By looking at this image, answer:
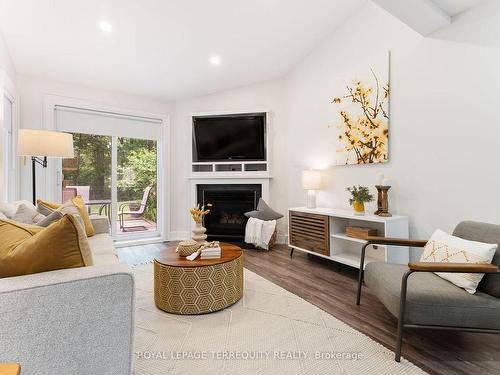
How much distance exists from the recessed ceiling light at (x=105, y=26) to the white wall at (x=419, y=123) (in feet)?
8.75

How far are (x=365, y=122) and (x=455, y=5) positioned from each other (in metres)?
1.30

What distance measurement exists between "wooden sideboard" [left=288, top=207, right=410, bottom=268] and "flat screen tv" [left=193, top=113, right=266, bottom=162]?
1.42 meters

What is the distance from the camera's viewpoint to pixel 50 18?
9.34 ft

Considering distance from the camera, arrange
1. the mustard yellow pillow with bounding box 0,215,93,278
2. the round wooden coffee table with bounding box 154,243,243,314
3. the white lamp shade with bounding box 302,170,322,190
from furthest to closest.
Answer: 1. the white lamp shade with bounding box 302,170,322,190
2. the round wooden coffee table with bounding box 154,243,243,314
3. the mustard yellow pillow with bounding box 0,215,93,278

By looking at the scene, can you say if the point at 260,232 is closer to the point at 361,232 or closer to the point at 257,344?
the point at 361,232

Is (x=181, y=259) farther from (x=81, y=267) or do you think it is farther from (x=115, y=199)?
(x=115, y=199)

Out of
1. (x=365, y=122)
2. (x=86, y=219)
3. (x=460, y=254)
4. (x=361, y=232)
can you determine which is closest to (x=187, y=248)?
(x=86, y=219)

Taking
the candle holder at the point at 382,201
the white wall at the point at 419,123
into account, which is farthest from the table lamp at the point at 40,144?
the candle holder at the point at 382,201

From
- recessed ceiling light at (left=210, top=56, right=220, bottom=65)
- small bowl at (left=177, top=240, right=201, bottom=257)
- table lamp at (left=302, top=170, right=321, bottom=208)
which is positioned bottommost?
small bowl at (left=177, top=240, right=201, bottom=257)

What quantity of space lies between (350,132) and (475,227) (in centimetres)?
186

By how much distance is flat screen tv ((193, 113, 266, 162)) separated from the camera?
472cm

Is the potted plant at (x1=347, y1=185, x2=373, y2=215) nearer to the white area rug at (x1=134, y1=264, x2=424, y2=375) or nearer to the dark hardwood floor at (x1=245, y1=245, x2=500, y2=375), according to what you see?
the dark hardwood floor at (x1=245, y1=245, x2=500, y2=375)

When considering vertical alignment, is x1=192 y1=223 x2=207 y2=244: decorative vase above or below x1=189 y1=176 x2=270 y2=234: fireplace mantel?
below

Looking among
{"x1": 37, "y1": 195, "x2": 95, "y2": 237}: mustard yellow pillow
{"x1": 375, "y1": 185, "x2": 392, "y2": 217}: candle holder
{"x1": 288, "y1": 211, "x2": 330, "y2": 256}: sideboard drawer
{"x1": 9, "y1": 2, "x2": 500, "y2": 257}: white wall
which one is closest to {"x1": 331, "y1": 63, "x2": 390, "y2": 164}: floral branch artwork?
{"x1": 9, "y1": 2, "x2": 500, "y2": 257}: white wall
